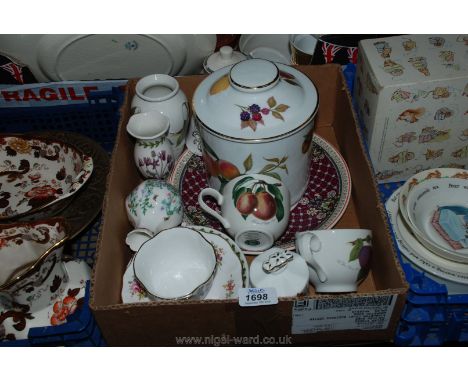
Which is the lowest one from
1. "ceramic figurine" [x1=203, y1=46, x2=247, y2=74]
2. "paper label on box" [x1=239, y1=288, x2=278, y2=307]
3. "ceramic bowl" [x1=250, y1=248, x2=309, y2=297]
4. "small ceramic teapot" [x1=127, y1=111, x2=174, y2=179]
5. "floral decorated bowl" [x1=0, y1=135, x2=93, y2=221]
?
"floral decorated bowl" [x1=0, y1=135, x2=93, y2=221]

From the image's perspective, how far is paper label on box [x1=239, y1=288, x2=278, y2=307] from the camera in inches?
29.9

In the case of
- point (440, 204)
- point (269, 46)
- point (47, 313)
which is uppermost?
point (269, 46)

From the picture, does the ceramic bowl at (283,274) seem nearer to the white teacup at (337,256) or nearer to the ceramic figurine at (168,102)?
the white teacup at (337,256)

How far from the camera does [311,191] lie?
1.09m

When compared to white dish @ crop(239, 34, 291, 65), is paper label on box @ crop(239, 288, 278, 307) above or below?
below

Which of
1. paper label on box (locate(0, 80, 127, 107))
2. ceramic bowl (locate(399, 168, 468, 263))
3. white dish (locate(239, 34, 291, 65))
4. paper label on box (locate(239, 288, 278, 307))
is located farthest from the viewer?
white dish (locate(239, 34, 291, 65))

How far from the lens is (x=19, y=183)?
119cm

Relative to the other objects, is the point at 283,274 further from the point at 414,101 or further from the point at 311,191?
the point at 414,101

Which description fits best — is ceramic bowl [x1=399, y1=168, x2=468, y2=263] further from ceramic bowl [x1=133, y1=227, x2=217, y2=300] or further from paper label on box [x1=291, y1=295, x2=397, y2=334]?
ceramic bowl [x1=133, y1=227, x2=217, y2=300]

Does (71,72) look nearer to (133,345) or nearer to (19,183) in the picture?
(19,183)

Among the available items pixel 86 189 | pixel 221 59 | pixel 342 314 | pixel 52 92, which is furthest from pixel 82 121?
pixel 342 314

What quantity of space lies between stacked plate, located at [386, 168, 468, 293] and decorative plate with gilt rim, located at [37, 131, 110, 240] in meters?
0.61

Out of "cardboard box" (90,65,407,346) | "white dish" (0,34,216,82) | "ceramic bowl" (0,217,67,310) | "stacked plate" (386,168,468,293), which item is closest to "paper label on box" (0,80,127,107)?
"white dish" (0,34,216,82)

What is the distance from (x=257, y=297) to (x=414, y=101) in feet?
1.64
